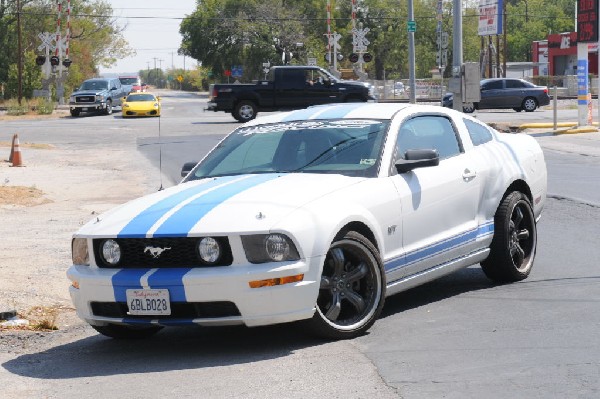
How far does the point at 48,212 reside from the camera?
1588 centimetres

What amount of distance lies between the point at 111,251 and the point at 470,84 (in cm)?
2265

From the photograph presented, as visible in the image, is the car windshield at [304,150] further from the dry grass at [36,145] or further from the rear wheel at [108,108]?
the rear wheel at [108,108]

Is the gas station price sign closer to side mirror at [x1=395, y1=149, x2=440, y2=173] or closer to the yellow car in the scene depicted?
the yellow car

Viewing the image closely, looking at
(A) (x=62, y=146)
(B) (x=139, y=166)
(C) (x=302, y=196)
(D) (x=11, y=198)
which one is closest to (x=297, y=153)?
(C) (x=302, y=196)

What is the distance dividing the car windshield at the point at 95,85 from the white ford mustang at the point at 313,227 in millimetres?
46081

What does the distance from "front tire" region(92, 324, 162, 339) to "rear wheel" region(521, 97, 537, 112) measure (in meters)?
41.5

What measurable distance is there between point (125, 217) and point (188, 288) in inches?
33.0

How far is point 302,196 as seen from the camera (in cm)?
717

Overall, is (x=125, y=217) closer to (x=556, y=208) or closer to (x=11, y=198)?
(x=556, y=208)

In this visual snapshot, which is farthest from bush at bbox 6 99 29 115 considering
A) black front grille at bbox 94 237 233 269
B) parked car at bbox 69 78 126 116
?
black front grille at bbox 94 237 233 269

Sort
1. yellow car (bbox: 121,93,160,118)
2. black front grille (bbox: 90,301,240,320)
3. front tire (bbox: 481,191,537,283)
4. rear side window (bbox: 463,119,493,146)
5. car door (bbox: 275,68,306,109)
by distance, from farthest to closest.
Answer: yellow car (bbox: 121,93,160,118)
car door (bbox: 275,68,306,109)
rear side window (bbox: 463,119,493,146)
front tire (bbox: 481,191,537,283)
black front grille (bbox: 90,301,240,320)

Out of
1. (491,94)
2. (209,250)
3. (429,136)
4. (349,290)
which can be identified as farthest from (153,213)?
(491,94)

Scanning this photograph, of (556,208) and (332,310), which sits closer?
(332,310)

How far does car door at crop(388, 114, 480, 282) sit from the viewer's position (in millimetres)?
7926
